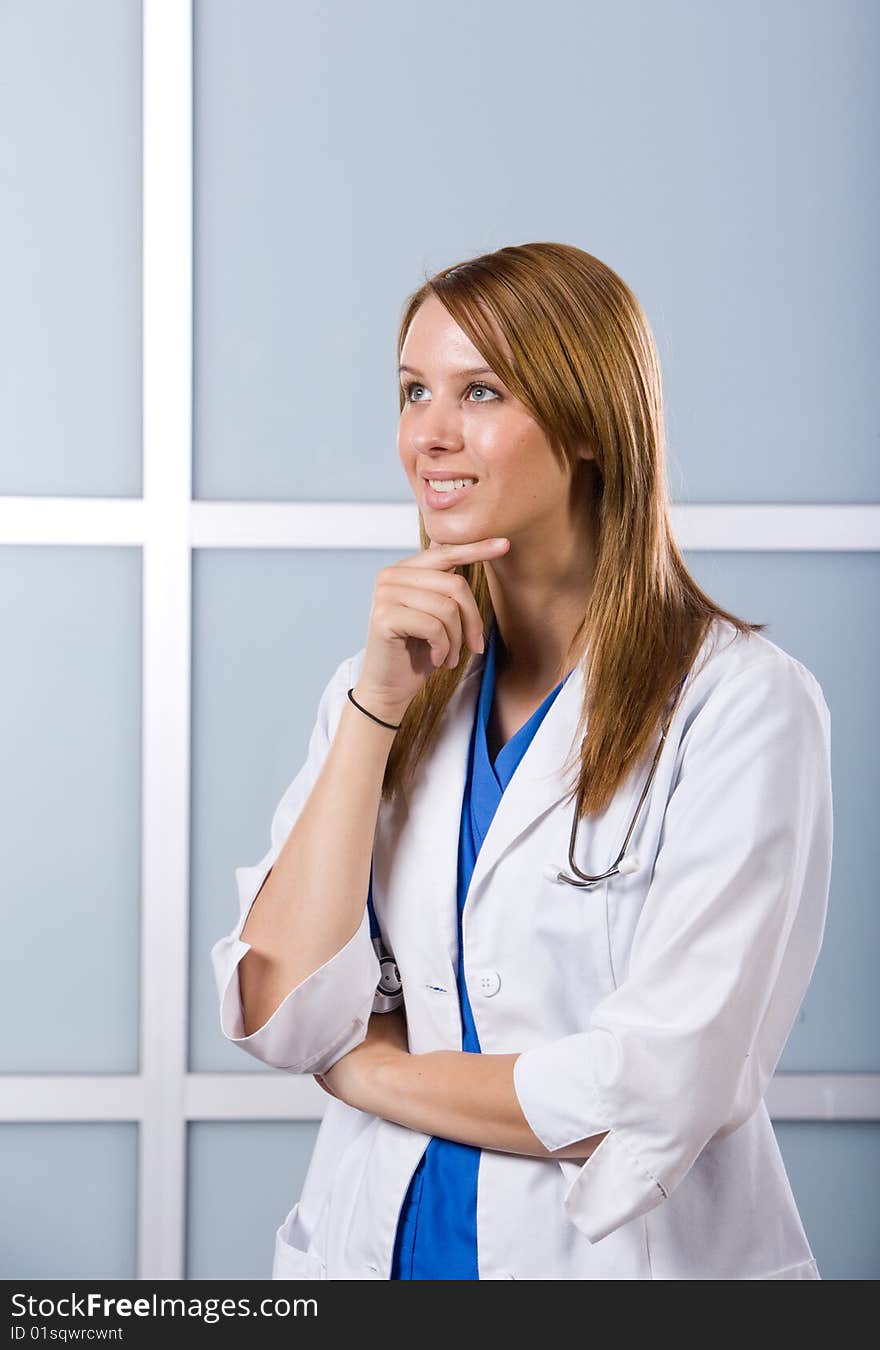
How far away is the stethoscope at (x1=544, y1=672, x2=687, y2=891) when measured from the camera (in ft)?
3.47

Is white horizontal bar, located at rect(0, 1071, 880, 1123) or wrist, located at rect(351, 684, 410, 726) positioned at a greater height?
wrist, located at rect(351, 684, 410, 726)

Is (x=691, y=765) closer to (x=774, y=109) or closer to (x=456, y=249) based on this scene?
(x=456, y=249)

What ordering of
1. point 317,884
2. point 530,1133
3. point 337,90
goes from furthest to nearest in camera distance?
point 337,90
point 317,884
point 530,1133

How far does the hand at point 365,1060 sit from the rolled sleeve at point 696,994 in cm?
17

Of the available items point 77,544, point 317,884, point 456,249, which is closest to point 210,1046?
point 77,544

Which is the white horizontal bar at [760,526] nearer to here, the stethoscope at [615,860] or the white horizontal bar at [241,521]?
the white horizontal bar at [241,521]

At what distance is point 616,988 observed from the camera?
1.06 m

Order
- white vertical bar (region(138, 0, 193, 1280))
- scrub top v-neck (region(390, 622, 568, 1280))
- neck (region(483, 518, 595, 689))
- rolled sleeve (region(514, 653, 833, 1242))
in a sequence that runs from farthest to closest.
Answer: white vertical bar (region(138, 0, 193, 1280)) < neck (region(483, 518, 595, 689)) < scrub top v-neck (region(390, 622, 568, 1280)) < rolled sleeve (region(514, 653, 833, 1242))

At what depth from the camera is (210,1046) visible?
2.00m

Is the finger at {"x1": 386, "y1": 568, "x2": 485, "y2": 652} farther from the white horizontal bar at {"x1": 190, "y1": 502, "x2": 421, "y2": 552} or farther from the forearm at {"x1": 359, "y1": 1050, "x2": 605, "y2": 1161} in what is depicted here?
the white horizontal bar at {"x1": 190, "y1": 502, "x2": 421, "y2": 552}

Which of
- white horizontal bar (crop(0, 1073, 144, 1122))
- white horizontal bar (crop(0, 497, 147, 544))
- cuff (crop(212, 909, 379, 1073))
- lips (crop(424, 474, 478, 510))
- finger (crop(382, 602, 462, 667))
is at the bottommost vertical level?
white horizontal bar (crop(0, 1073, 144, 1122))

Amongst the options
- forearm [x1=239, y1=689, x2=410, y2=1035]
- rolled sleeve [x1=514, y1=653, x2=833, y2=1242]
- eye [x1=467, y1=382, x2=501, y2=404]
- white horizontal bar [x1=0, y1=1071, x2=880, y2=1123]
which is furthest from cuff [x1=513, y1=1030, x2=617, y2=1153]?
white horizontal bar [x1=0, y1=1071, x2=880, y2=1123]

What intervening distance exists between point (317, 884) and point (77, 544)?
1071 mm

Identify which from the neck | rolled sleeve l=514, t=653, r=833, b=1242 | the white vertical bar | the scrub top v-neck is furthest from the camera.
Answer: the white vertical bar
